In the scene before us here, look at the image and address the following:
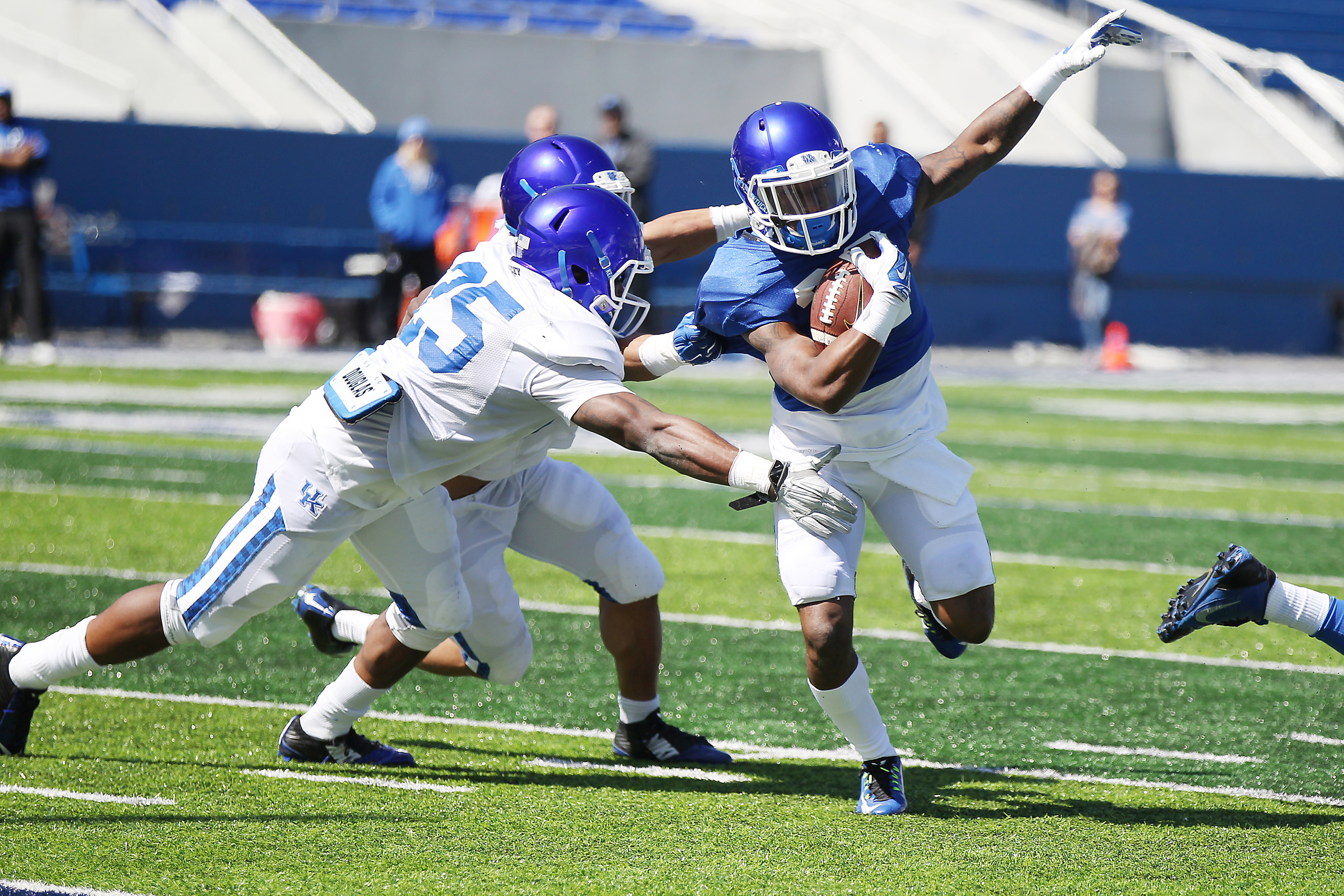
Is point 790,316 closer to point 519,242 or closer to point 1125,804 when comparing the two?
point 519,242

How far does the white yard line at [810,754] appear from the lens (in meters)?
3.59

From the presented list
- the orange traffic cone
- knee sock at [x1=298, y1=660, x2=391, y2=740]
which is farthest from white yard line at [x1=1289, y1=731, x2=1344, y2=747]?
the orange traffic cone

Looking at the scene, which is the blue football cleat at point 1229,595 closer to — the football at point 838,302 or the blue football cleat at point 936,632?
the blue football cleat at point 936,632

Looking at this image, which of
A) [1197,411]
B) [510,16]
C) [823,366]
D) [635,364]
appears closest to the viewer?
[823,366]

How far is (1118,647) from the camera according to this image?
5137mm

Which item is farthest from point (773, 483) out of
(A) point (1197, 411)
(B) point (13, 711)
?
(A) point (1197, 411)

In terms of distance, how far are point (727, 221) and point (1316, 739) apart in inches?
81.7

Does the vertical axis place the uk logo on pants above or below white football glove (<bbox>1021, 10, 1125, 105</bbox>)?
below

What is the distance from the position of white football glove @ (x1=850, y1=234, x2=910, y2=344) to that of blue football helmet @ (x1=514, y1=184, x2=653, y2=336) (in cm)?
47

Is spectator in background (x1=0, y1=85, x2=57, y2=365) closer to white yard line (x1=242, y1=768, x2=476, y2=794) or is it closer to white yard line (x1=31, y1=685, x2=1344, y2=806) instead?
white yard line (x1=31, y1=685, x2=1344, y2=806)

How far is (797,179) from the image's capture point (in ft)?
11.2

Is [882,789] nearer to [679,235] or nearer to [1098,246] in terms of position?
[679,235]

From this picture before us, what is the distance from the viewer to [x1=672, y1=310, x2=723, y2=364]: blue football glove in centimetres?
357

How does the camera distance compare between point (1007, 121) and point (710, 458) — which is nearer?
point (710, 458)
